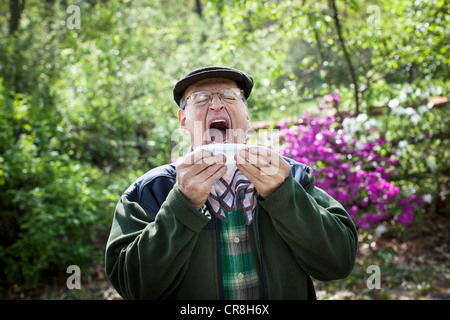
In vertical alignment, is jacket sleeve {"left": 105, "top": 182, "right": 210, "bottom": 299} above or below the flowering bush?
below

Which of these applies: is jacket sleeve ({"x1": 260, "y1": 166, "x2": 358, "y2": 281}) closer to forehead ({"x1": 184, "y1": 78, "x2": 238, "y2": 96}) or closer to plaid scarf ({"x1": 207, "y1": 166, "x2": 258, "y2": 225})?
plaid scarf ({"x1": 207, "y1": 166, "x2": 258, "y2": 225})

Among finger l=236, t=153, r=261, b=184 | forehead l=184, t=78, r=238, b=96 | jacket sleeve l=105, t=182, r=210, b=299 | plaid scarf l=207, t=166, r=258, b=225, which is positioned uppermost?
forehead l=184, t=78, r=238, b=96

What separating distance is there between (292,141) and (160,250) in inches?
135

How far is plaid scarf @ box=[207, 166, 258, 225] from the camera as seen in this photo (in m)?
1.70

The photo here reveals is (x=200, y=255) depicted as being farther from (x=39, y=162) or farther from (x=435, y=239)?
(x=435, y=239)

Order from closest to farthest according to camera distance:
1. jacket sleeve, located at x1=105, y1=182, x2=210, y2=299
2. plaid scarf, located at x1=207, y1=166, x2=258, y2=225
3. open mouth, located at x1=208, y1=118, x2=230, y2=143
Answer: jacket sleeve, located at x1=105, y1=182, x2=210, y2=299 → plaid scarf, located at x1=207, y1=166, x2=258, y2=225 → open mouth, located at x1=208, y1=118, x2=230, y2=143

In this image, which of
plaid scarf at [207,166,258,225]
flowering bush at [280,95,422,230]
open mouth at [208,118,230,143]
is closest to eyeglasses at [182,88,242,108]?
open mouth at [208,118,230,143]

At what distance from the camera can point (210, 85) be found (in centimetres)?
195

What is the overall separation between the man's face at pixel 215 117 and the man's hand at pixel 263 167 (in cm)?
30

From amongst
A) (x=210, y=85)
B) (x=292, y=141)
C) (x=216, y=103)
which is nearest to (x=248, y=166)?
(x=216, y=103)

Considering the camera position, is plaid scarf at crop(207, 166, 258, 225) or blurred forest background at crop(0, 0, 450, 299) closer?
plaid scarf at crop(207, 166, 258, 225)

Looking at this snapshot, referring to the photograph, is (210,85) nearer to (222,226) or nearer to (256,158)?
(256,158)

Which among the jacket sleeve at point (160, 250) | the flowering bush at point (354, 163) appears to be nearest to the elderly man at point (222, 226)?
the jacket sleeve at point (160, 250)

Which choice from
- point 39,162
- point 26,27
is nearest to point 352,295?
point 39,162
